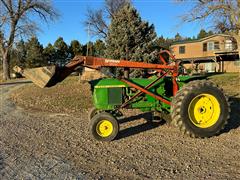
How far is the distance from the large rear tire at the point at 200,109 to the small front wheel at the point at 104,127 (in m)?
1.45

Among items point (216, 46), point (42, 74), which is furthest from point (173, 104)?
point (216, 46)

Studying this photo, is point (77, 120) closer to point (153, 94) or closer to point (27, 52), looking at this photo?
point (153, 94)

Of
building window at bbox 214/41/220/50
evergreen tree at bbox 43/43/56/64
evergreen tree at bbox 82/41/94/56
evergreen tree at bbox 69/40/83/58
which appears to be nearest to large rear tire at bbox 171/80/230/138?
evergreen tree at bbox 82/41/94/56

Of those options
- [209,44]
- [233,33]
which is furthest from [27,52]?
[233,33]

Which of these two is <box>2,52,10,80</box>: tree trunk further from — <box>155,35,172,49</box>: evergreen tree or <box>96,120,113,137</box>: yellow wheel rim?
<box>96,120,113,137</box>: yellow wheel rim

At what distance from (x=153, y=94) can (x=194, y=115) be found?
116 centimetres

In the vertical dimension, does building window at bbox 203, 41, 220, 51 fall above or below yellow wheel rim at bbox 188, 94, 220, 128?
above

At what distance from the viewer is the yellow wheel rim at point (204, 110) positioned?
755 cm

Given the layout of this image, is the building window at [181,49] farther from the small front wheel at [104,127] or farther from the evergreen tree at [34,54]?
the small front wheel at [104,127]

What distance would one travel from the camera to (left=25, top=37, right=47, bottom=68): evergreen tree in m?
58.4

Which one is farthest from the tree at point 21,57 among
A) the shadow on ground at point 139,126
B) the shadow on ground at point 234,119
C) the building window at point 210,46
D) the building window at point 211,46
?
the shadow on ground at point 234,119

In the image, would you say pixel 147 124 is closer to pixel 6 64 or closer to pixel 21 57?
pixel 6 64

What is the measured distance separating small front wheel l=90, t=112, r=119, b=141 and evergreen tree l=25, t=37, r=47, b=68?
53.1 metres

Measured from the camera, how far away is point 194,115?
7582 millimetres
